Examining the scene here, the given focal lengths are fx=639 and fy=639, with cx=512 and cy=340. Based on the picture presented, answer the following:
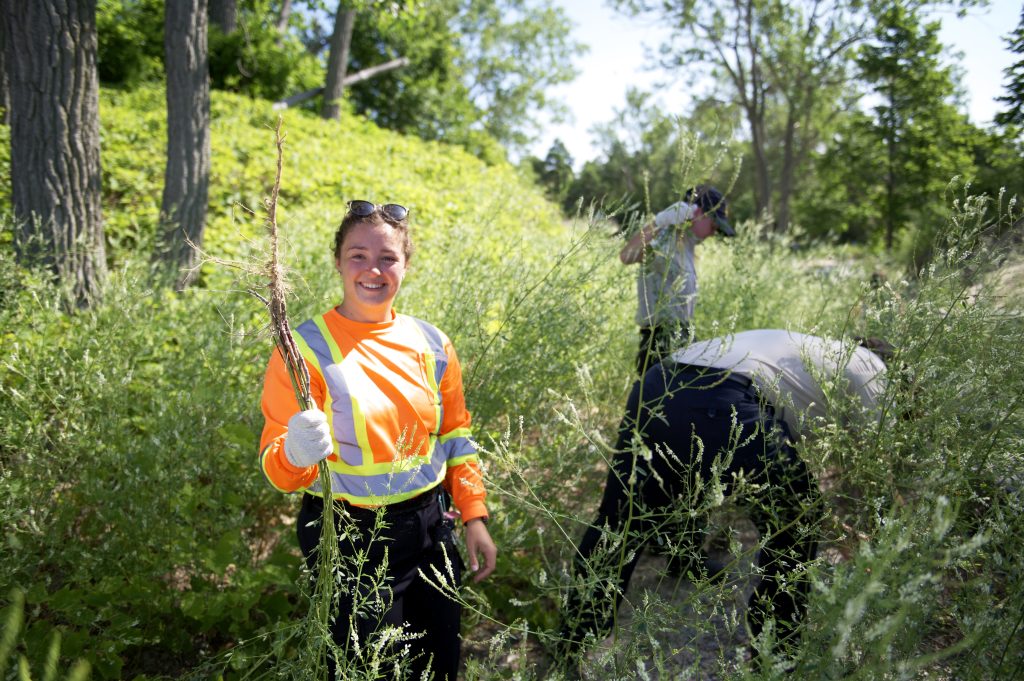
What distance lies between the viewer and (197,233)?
5.04m

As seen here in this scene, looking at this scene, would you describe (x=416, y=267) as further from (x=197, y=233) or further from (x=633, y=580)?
(x=633, y=580)

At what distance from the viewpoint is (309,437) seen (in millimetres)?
1467

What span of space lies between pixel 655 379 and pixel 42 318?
2853mm

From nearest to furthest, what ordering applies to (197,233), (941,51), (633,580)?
(633,580) → (197,233) → (941,51)

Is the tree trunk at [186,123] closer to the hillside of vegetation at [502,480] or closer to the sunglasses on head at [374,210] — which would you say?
the hillside of vegetation at [502,480]

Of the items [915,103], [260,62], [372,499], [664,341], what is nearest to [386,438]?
[372,499]

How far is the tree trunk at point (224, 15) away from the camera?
12.6 meters

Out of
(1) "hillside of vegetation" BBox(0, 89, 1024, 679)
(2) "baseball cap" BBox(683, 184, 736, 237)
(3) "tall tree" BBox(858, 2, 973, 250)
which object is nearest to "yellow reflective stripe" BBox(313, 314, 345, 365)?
(1) "hillside of vegetation" BBox(0, 89, 1024, 679)

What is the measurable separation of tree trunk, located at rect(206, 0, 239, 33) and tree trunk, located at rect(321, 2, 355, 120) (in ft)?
8.24

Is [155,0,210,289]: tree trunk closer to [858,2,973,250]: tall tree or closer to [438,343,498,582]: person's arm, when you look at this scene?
[438,343,498,582]: person's arm

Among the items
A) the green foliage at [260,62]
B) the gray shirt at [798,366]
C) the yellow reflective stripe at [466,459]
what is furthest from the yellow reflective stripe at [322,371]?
the green foliage at [260,62]

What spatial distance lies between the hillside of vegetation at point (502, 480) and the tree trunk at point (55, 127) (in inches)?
37.1

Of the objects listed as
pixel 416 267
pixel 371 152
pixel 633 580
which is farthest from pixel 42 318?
pixel 371 152

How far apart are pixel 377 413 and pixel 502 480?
1025mm
